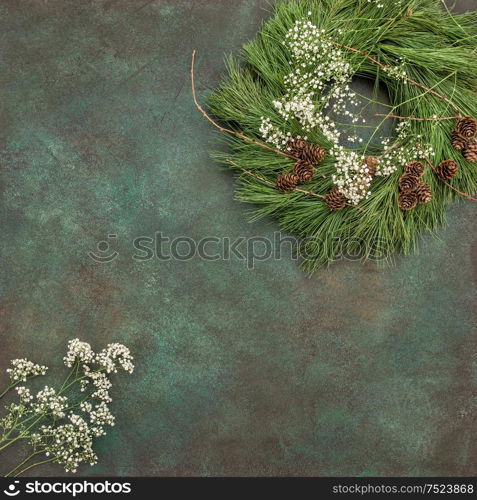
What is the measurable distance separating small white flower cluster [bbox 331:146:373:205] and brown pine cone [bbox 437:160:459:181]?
0.31m

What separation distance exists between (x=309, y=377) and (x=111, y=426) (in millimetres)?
903

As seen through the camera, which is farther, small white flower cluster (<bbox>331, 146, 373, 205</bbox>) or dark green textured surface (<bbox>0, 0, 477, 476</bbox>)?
dark green textured surface (<bbox>0, 0, 477, 476</bbox>)

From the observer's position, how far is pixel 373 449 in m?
2.34

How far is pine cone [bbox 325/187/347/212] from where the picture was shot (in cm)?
223

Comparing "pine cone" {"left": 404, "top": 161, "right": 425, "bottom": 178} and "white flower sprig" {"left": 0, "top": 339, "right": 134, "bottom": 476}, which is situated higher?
"pine cone" {"left": 404, "top": 161, "right": 425, "bottom": 178}

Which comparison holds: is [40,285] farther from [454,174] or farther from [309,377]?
[454,174]

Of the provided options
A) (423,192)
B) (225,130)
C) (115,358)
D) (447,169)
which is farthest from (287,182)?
(115,358)

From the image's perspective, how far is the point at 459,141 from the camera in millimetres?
2248

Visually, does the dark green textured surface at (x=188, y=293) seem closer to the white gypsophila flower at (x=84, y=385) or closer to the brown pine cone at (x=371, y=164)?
the white gypsophila flower at (x=84, y=385)

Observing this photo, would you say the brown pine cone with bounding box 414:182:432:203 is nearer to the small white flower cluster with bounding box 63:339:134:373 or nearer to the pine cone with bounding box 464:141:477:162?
the pine cone with bounding box 464:141:477:162

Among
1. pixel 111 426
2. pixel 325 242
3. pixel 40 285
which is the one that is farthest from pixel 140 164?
pixel 111 426
